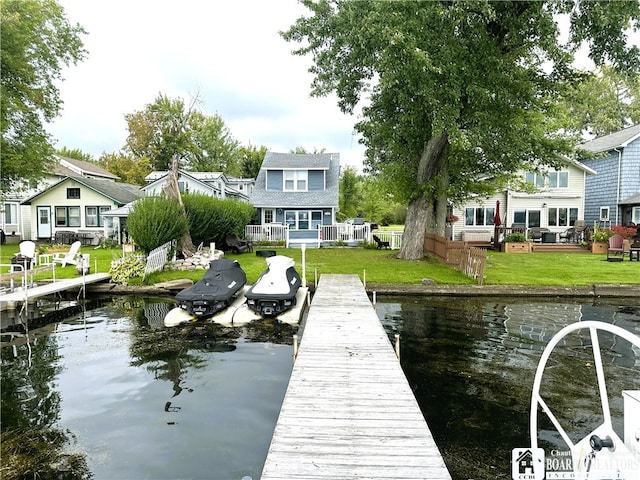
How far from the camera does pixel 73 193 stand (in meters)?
29.1

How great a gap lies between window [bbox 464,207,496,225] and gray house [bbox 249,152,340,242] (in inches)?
338

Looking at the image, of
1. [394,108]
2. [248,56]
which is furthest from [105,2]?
[394,108]

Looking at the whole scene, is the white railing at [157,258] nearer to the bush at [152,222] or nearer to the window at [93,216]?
the bush at [152,222]

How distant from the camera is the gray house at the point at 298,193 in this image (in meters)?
27.8

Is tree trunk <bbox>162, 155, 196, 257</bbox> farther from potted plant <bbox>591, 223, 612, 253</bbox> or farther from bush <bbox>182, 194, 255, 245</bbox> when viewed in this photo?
potted plant <bbox>591, 223, 612, 253</bbox>

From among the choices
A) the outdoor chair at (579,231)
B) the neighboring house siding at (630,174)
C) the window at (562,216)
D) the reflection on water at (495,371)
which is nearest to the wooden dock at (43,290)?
the reflection on water at (495,371)

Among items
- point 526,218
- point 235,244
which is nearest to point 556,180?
point 526,218

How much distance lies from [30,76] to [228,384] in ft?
84.7

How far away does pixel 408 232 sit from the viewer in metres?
19.3

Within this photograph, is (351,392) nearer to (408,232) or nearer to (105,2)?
(408,232)

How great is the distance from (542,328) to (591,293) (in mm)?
4873

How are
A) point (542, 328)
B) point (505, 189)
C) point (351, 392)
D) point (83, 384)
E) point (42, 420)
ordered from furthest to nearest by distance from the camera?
point (505, 189), point (542, 328), point (83, 384), point (42, 420), point (351, 392)

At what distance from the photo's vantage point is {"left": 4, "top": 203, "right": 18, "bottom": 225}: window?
3048 cm

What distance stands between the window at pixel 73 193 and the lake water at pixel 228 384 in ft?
71.8
